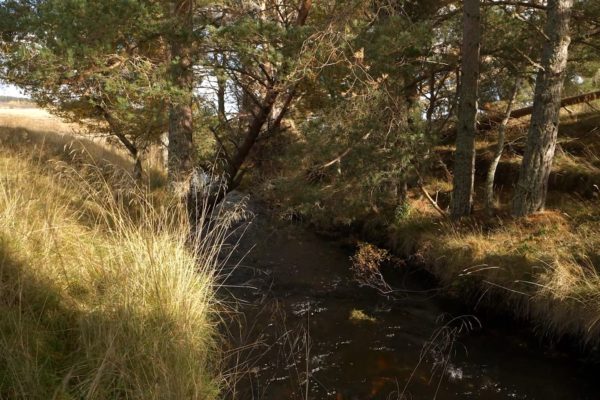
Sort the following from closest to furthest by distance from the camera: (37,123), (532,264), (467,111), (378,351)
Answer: (378,351) < (532,264) < (467,111) < (37,123)

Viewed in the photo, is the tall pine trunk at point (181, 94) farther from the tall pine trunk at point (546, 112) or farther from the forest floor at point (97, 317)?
the tall pine trunk at point (546, 112)

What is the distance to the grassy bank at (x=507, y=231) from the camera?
521cm

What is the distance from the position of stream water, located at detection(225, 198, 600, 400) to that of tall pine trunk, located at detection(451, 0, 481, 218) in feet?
6.46

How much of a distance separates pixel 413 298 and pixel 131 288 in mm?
4954

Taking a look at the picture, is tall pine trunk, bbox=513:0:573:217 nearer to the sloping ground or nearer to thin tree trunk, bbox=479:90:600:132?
the sloping ground

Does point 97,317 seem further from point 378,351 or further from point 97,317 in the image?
point 378,351

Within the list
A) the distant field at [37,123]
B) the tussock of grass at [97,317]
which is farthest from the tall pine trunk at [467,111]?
the distant field at [37,123]

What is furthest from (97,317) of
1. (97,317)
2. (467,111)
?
(467,111)

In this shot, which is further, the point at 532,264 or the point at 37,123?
the point at 37,123

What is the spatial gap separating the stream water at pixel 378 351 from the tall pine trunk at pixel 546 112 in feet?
7.96

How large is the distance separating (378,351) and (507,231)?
338 centimetres

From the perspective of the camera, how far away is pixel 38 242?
355cm

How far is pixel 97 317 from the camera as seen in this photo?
292 centimetres

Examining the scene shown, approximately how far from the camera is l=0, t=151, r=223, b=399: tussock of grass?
2.44 m
